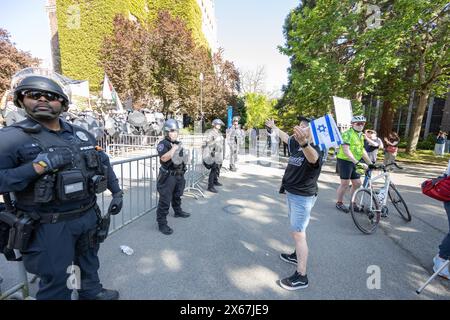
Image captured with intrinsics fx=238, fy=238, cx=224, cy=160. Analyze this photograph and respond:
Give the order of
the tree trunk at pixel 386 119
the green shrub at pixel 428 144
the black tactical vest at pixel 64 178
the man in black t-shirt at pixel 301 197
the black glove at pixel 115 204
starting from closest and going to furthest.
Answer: the black tactical vest at pixel 64 178
the black glove at pixel 115 204
the man in black t-shirt at pixel 301 197
the tree trunk at pixel 386 119
the green shrub at pixel 428 144

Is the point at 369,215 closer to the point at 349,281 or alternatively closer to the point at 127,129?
the point at 349,281

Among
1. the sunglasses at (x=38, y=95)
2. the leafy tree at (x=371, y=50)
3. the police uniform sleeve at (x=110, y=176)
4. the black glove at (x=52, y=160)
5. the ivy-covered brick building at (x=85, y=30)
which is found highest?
the ivy-covered brick building at (x=85, y=30)

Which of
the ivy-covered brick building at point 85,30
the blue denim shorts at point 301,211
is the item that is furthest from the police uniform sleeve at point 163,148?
the ivy-covered brick building at point 85,30

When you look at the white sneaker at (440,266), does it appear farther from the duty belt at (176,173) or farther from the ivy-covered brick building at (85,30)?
the ivy-covered brick building at (85,30)

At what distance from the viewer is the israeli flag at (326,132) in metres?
2.58

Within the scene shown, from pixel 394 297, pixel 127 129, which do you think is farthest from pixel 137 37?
pixel 394 297

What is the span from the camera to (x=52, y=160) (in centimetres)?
175

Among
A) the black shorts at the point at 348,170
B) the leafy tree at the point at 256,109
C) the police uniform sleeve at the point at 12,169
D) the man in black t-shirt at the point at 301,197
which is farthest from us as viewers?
the leafy tree at the point at 256,109

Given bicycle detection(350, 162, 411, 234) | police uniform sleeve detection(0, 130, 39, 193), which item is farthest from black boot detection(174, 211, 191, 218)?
police uniform sleeve detection(0, 130, 39, 193)

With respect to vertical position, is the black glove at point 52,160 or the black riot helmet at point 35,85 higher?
the black riot helmet at point 35,85

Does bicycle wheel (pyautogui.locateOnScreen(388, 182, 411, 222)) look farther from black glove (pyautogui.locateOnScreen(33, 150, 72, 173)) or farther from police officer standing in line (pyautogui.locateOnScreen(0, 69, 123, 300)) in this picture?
black glove (pyautogui.locateOnScreen(33, 150, 72, 173))

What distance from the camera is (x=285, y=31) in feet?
83.2

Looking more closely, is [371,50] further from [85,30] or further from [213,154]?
[85,30]
